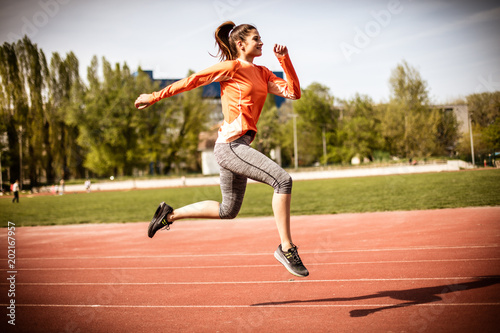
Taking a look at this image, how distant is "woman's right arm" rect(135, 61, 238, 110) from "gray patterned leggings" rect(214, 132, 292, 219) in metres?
0.57

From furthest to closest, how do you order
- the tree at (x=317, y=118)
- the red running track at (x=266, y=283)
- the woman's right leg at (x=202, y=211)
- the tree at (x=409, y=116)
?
the tree at (x=317, y=118)
the tree at (x=409, y=116)
the woman's right leg at (x=202, y=211)
the red running track at (x=266, y=283)

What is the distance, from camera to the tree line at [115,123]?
50844mm

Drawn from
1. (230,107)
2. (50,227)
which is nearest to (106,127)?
(50,227)

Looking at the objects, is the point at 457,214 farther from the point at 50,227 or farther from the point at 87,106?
the point at 87,106

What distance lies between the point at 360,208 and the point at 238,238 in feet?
21.8

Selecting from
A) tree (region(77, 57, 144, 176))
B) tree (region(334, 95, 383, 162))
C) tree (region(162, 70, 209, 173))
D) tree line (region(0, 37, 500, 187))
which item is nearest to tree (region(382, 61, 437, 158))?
tree line (region(0, 37, 500, 187))

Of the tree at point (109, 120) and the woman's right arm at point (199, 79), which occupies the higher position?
the tree at point (109, 120)

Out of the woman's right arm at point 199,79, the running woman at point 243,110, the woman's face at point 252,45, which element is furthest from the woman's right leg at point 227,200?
the woman's face at point 252,45

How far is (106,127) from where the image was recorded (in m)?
55.9

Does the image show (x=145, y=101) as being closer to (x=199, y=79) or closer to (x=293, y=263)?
(x=199, y=79)

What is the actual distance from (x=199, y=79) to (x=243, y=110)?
0.47 metres

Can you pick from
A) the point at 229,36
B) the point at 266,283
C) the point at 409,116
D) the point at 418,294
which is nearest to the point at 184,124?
the point at 409,116

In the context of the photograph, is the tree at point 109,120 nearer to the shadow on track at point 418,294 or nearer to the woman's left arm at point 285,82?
the woman's left arm at point 285,82

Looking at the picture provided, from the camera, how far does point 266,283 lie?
5.11 meters
